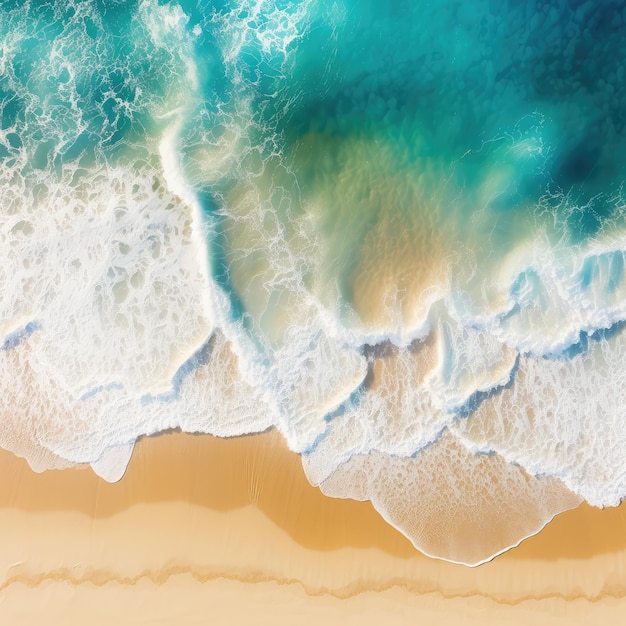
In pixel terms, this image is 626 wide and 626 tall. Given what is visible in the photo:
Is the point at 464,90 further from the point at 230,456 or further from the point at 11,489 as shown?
the point at 11,489

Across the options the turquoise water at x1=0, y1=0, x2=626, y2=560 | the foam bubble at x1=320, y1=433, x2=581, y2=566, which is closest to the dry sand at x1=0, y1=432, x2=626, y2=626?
the foam bubble at x1=320, y1=433, x2=581, y2=566

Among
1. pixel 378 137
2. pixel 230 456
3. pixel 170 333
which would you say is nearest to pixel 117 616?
pixel 230 456

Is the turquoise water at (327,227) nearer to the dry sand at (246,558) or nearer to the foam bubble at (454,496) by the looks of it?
the foam bubble at (454,496)

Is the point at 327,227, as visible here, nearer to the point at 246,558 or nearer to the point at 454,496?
the point at 454,496

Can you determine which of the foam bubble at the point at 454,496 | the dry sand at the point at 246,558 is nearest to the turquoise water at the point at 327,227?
the foam bubble at the point at 454,496

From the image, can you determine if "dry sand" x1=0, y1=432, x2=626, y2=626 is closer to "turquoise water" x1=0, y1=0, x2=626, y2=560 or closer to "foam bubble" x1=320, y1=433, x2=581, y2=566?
"foam bubble" x1=320, y1=433, x2=581, y2=566

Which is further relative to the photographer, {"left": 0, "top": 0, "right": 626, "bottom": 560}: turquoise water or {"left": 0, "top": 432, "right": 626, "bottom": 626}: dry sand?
{"left": 0, "top": 0, "right": 626, "bottom": 560}: turquoise water

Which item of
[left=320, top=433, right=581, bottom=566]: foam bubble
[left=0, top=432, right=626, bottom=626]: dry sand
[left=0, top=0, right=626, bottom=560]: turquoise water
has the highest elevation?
[left=0, top=0, right=626, bottom=560]: turquoise water

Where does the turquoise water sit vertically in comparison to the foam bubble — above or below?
above
